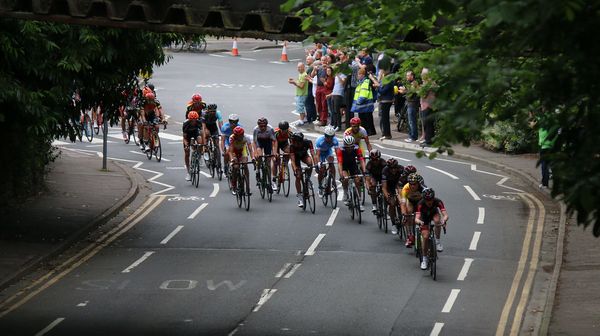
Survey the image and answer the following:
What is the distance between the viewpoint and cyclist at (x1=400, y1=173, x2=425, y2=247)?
Answer: 78.3 ft

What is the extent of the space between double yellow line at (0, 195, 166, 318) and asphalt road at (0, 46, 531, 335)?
0.27 feet

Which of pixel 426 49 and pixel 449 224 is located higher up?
pixel 426 49

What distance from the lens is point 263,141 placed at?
30484 millimetres

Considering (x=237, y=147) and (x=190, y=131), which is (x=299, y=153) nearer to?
(x=237, y=147)

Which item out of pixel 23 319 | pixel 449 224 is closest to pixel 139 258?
pixel 23 319

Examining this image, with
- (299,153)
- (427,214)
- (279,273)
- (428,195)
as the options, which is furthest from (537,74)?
(299,153)

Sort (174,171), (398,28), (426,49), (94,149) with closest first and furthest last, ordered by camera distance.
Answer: (398,28), (426,49), (174,171), (94,149)

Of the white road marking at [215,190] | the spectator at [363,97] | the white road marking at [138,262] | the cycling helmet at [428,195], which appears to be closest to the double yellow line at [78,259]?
the white road marking at [138,262]

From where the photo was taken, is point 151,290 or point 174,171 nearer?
point 151,290

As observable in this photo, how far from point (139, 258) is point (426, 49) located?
827 centimetres

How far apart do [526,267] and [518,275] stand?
67 cm

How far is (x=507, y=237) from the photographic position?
2634 cm

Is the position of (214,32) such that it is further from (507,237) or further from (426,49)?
(507,237)

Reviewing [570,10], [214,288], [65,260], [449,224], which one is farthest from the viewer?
[449,224]
